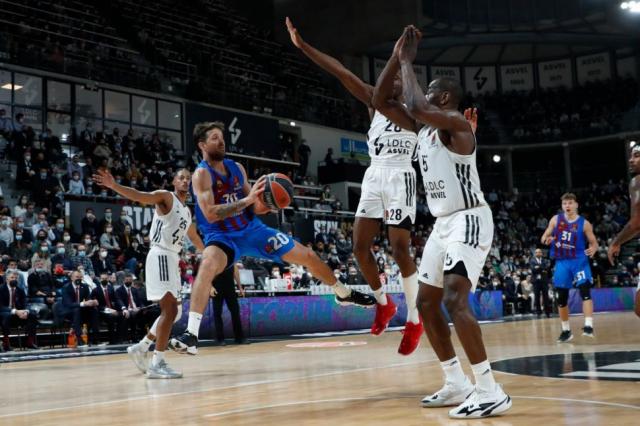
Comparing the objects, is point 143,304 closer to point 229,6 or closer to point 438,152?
point 438,152

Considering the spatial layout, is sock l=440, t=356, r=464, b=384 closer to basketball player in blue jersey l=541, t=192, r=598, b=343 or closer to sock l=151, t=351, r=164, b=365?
sock l=151, t=351, r=164, b=365

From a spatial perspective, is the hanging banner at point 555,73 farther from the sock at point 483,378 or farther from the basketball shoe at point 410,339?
the sock at point 483,378

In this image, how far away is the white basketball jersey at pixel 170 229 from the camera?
7.44 meters

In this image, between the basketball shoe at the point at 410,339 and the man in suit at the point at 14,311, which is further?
the man in suit at the point at 14,311

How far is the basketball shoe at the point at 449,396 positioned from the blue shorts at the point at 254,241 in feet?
7.47

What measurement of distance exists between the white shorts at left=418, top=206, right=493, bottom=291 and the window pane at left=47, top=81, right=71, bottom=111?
2092 cm

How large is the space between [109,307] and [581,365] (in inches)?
376

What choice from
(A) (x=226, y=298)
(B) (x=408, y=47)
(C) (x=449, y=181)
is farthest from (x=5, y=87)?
(C) (x=449, y=181)

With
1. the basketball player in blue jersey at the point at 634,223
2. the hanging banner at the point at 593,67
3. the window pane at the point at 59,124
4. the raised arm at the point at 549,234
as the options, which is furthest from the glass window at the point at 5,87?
the hanging banner at the point at 593,67

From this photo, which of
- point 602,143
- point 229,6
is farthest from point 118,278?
point 602,143

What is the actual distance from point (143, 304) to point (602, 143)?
30.8 meters

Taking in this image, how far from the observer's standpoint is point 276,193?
5.66 metres

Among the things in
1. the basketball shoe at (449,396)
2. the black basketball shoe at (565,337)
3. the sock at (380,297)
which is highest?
the sock at (380,297)

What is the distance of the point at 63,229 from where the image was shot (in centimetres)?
1566
